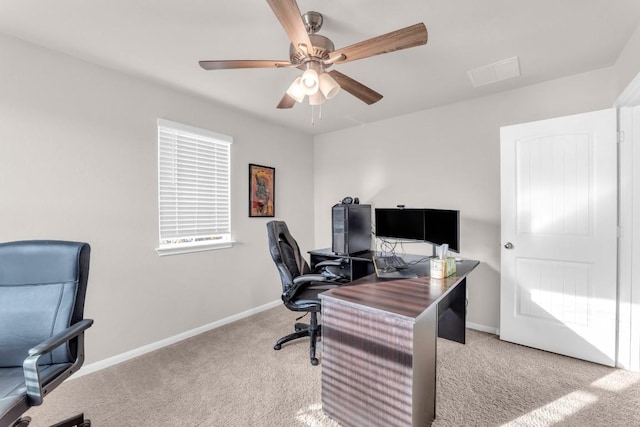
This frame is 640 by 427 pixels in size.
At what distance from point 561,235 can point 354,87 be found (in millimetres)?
2150

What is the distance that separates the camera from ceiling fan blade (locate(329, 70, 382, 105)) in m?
1.74

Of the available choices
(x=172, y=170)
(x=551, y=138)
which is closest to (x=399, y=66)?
(x=551, y=138)

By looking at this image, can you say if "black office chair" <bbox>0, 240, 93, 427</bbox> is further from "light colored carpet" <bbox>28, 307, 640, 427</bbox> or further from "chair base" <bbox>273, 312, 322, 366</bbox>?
"chair base" <bbox>273, 312, 322, 366</bbox>

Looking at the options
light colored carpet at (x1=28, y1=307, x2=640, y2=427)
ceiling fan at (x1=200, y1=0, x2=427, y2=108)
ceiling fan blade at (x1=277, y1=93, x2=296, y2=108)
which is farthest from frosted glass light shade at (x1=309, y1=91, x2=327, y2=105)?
light colored carpet at (x1=28, y1=307, x2=640, y2=427)

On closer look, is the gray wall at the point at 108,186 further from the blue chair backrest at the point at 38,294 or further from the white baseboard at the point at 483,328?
the white baseboard at the point at 483,328

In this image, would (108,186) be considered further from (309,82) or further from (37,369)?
(309,82)

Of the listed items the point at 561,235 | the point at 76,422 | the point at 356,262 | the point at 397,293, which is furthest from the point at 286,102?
the point at 561,235

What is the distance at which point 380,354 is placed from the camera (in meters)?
1.45

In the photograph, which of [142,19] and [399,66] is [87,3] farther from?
[399,66]

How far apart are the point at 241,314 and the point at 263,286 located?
0.43 m

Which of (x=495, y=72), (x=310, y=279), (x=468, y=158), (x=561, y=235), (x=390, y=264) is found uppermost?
(x=495, y=72)

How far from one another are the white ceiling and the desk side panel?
1.73m

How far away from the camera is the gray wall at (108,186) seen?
6.38 feet

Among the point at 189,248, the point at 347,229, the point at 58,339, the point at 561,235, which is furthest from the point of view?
the point at 347,229
